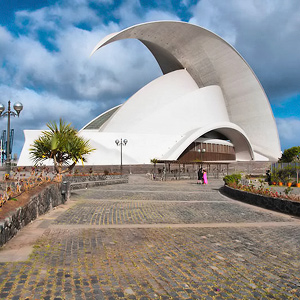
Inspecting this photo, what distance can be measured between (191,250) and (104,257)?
122cm

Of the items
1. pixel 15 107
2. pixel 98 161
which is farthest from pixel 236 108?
pixel 15 107

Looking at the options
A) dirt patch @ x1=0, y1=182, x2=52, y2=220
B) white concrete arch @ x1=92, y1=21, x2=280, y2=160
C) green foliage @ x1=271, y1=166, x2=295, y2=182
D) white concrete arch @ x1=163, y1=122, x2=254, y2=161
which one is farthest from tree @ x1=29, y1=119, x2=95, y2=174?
white concrete arch @ x1=92, y1=21, x2=280, y2=160

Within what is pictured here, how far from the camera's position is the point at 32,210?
18.8 feet

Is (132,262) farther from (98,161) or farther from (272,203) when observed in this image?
(98,161)

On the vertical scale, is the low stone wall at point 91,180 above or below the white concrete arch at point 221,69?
below

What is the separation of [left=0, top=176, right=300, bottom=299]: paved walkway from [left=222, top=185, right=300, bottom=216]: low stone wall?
51.9 inches

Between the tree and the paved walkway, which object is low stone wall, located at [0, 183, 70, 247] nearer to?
the paved walkway

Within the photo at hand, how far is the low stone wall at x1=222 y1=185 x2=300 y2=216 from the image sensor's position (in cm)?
742

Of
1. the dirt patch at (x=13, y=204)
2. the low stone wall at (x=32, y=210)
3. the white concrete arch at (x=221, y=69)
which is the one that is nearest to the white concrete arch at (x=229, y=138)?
the white concrete arch at (x=221, y=69)

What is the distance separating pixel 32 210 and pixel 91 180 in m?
11.4

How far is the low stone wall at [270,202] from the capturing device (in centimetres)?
742

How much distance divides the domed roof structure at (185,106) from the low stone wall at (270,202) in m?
20.7

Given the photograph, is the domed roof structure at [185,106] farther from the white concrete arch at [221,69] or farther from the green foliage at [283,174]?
the green foliage at [283,174]

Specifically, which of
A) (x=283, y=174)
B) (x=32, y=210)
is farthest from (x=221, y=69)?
(x=32, y=210)
